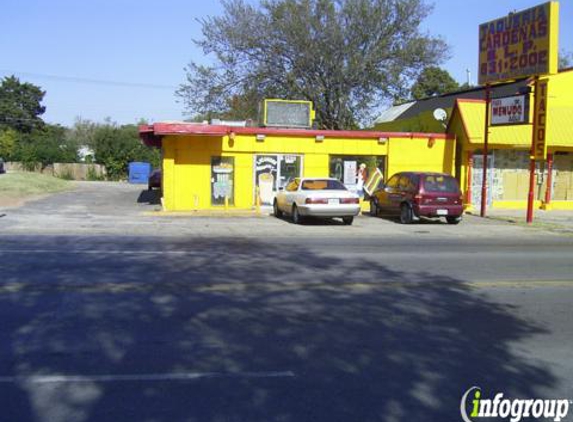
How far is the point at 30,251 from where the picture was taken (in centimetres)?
1205

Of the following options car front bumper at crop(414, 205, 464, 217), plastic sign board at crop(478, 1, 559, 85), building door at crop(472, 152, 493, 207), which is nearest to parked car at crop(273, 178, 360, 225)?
car front bumper at crop(414, 205, 464, 217)

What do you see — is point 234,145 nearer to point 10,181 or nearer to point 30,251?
point 30,251

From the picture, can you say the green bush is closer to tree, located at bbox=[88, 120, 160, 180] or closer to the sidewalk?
tree, located at bbox=[88, 120, 160, 180]

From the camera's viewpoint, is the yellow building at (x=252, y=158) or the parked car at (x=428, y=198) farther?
the yellow building at (x=252, y=158)

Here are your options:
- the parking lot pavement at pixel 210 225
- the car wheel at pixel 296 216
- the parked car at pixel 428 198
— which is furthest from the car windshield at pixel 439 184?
the car wheel at pixel 296 216

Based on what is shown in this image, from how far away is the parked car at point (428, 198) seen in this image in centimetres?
1981

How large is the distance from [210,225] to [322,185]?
375cm

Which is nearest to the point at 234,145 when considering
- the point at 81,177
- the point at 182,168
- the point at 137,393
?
the point at 182,168

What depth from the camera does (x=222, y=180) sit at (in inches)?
942

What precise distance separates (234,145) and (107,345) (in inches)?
714

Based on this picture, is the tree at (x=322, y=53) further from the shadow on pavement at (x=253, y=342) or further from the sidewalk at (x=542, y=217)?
the shadow on pavement at (x=253, y=342)

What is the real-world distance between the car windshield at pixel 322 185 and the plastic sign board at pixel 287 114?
239 inches

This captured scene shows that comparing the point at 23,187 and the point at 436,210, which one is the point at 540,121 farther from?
the point at 23,187

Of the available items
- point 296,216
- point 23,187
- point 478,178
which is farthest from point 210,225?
point 23,187
